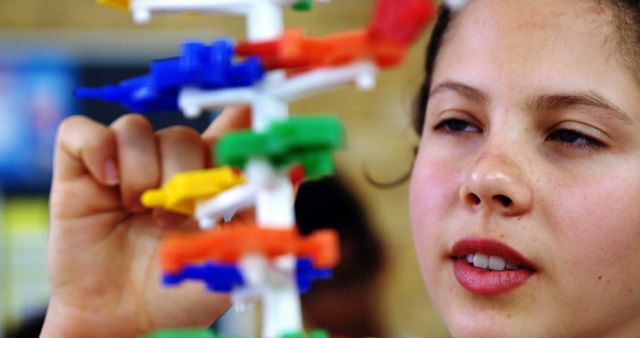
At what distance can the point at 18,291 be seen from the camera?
7.89ft

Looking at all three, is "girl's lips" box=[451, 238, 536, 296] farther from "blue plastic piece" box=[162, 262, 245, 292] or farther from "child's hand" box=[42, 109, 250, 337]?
"blue plastic piece" box=[162, 262, 245, 292]

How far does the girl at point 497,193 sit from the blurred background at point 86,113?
58.7 inches

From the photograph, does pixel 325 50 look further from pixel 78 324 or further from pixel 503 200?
pixel 78 324

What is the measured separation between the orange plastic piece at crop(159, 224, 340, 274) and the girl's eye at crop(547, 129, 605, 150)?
0.37 meters

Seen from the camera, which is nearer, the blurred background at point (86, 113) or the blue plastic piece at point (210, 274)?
the blue plastic piece at point (210, 274)

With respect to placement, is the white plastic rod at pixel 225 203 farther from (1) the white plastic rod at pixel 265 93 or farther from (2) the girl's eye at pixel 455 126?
(2) the girl's eye at pixel 455 126

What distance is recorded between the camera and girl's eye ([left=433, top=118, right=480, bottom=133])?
2.81 feet

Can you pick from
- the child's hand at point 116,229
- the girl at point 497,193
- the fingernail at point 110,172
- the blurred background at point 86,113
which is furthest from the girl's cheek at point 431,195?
the blurred background at point 86,113

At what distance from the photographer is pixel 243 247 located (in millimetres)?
477

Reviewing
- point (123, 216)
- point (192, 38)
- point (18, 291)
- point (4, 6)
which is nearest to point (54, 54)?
point (4, 6)

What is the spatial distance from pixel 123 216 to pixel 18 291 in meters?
1.66

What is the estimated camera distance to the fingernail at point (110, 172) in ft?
2.68

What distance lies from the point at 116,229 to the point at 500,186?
1.15ft

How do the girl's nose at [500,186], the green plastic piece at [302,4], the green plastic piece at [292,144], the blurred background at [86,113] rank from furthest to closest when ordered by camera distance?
the blurred background at [86,113] → the girl's nose at [500,186] → the green plastic piece at [302,4] → the green plastic piece at [292,144]
